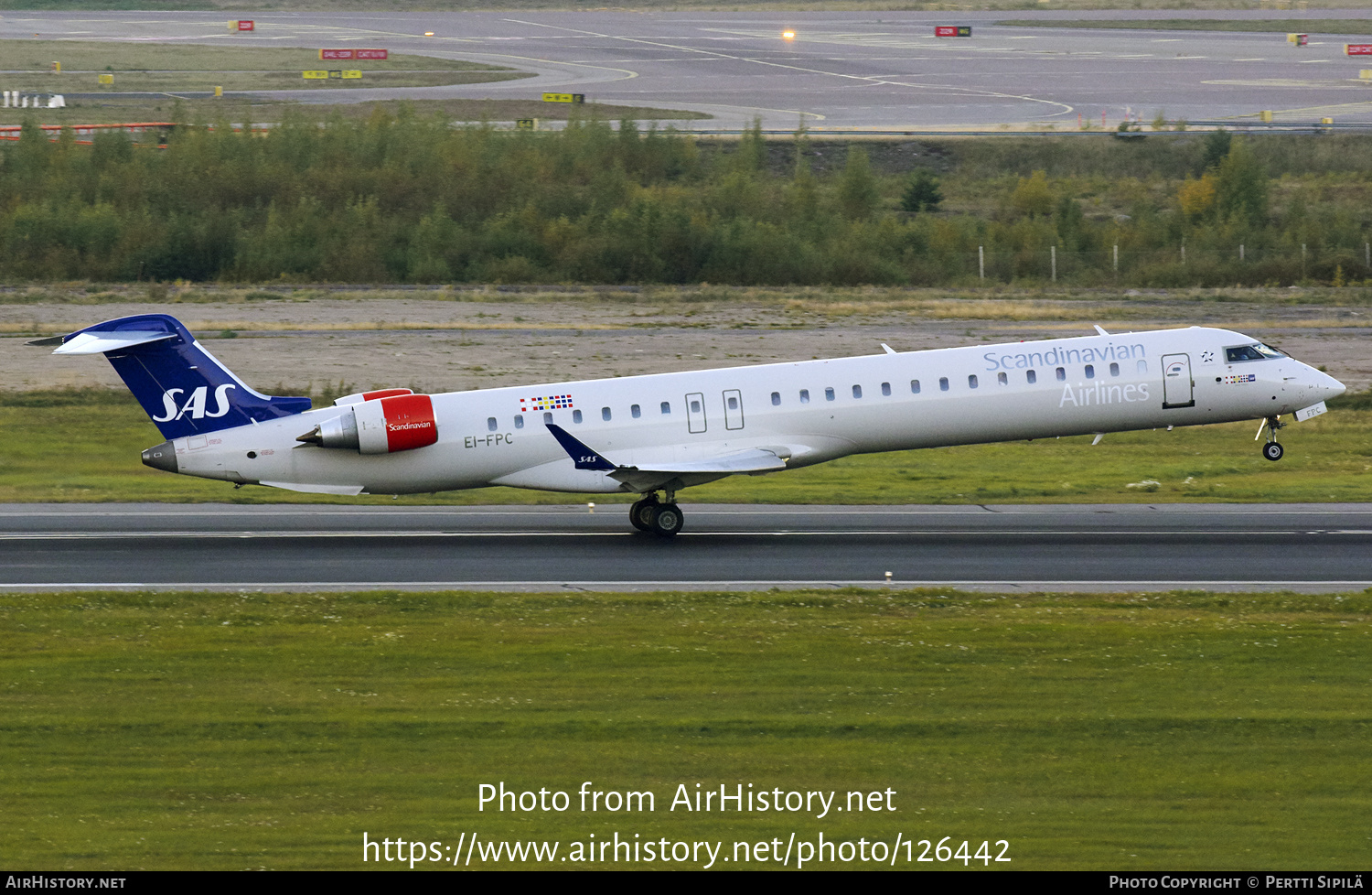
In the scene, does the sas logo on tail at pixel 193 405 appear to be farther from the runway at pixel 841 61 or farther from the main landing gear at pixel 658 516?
the runway at pixel 841 61

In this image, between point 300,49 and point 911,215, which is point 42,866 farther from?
point 300,49

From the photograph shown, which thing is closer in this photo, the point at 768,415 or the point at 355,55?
the point at 768,415

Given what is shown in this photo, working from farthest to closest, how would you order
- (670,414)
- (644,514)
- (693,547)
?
(644,514), (670,414), (693,547)

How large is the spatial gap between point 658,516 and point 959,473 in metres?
10.6

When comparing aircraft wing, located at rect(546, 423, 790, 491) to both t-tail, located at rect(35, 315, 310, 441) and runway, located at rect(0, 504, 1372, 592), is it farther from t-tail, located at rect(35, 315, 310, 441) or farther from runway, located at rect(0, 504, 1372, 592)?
t-tail, located at rect(35, 315, 310, 441)

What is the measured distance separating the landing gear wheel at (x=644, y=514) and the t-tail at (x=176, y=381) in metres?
6.99

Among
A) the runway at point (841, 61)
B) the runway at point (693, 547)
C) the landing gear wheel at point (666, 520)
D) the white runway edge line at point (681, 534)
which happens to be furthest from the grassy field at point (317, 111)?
the landing gear wheel at point (666, 520)

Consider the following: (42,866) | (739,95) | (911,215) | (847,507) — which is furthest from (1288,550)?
(739,95)

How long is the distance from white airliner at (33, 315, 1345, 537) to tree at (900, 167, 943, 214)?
1898 inches

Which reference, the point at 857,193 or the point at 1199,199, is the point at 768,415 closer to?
the point at 857,193

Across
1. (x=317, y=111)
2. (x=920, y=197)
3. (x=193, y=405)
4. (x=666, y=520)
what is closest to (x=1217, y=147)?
(x=920, y=197)

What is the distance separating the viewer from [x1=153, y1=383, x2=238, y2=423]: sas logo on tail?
27.9 meters

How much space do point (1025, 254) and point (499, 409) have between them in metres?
47.8

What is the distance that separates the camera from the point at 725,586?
25.4 metres
